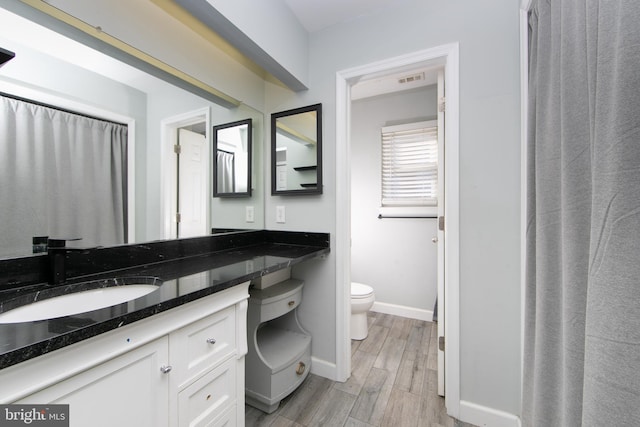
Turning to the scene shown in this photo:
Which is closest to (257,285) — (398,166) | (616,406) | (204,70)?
(204,70)

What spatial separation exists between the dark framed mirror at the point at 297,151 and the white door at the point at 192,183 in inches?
20.1

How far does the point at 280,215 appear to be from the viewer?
1948 millimetres

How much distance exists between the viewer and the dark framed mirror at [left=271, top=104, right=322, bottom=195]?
70.4 inches

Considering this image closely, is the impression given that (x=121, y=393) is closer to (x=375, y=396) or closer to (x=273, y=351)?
(x=273, y=351)

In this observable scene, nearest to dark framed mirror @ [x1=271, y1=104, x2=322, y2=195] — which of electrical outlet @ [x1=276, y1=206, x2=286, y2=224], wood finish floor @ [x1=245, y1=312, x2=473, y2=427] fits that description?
electrical outlet @ [x1=276, y1=206, x2=286, y2=224]

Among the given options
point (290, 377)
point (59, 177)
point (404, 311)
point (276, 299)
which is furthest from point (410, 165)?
point (59, 177)

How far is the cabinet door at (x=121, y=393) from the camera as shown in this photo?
1.91ft

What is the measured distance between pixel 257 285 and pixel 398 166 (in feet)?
6.64

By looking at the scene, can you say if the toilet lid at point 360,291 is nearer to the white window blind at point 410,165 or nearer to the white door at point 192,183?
the white window blind at point 410,165

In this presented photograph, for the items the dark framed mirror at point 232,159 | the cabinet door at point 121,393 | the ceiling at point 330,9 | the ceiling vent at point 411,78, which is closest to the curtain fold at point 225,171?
the dark framed mirror at point 232,159

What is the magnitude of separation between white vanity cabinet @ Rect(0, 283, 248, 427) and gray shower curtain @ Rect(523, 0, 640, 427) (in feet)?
3.40

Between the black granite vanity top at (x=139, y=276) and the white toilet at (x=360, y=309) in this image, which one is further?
the white toilet at (x=360, y=309)

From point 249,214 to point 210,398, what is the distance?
3.92ft

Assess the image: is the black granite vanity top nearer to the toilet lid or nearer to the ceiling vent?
the toilet lid
